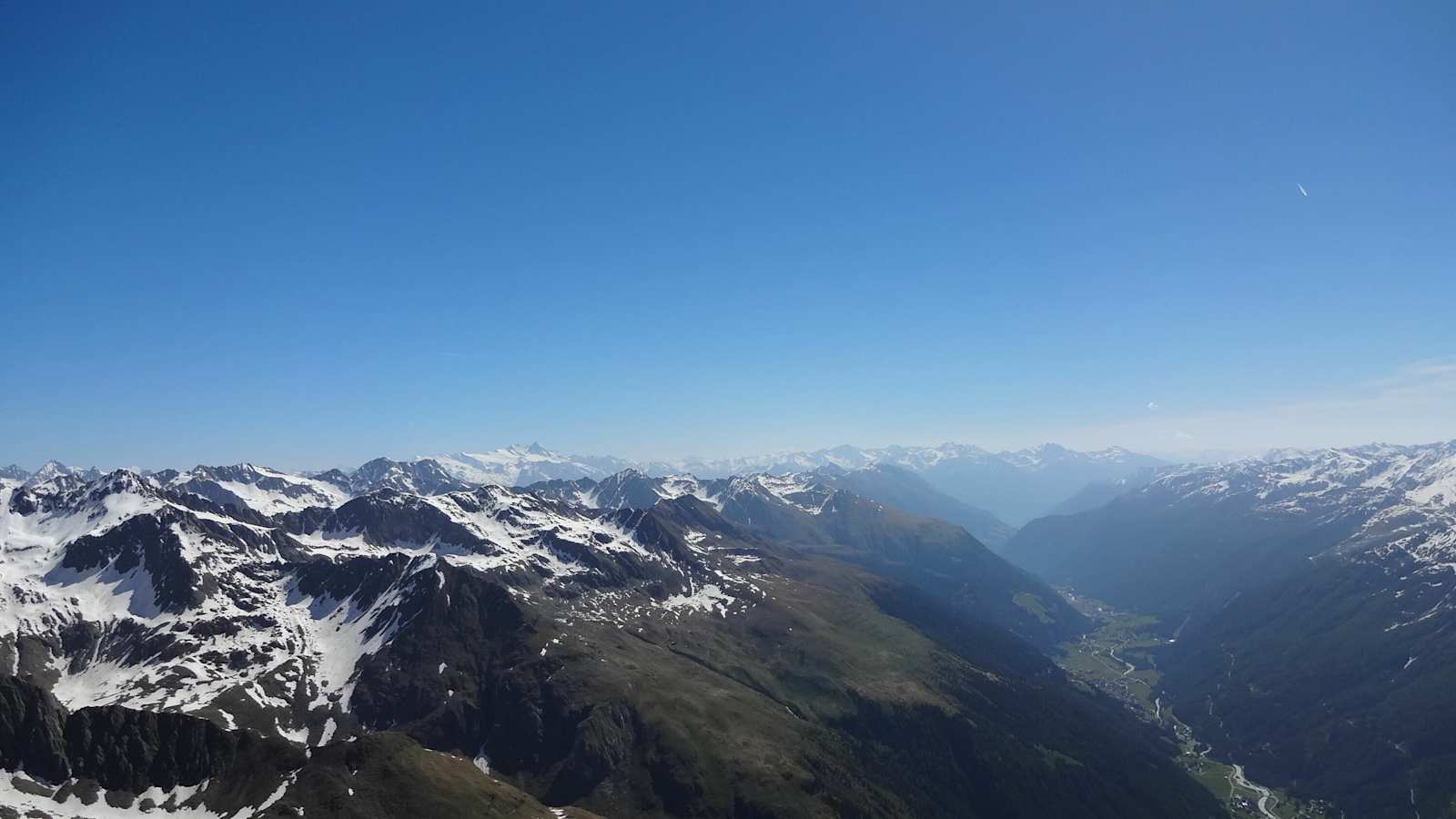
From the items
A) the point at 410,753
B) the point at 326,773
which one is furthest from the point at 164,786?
the point at 410,753

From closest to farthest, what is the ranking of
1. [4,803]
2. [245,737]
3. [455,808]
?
[4,803], [455,808], [245,737]

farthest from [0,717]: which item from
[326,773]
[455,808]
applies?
[455,808]

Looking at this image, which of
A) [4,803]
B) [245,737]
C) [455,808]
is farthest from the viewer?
[245,737]

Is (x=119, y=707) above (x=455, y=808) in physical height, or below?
above

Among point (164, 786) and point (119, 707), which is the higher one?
point (119, 707)

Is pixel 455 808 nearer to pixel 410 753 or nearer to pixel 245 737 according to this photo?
pixel 410 753

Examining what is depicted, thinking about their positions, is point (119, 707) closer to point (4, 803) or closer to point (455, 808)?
point (4, 803)

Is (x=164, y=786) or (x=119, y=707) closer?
(x=164, y=786)

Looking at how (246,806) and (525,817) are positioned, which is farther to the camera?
(525,817)

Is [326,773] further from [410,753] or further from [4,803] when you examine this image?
[4,803]
